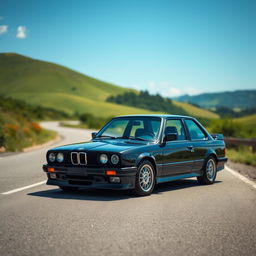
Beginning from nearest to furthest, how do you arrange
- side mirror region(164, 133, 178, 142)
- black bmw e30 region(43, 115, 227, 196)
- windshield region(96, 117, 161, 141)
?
black bmw e30 region(43, 115, 227, 196) → side mirror region(164, 133, 178, 142) → windshield region(96, 117, 161, 141)

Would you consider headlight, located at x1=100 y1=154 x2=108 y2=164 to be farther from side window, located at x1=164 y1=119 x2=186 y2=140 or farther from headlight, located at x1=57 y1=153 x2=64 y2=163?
side window, located at x1=164 y1=119 x2=186 y2=140

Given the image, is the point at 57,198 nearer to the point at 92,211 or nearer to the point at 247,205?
the point at 92,211

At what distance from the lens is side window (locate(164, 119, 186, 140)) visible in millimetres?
9891

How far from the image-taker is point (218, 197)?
29.0 ft

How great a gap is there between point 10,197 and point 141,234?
369 centimetres

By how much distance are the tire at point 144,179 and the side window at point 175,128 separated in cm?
111

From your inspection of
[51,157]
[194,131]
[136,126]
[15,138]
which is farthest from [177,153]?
[15,138]

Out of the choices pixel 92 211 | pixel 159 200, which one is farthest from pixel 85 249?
pixel 159 200

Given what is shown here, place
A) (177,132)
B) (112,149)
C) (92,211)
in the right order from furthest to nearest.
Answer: (177,132) → (112,149) → (92,211)

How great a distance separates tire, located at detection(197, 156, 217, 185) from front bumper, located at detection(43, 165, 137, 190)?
8.93ft

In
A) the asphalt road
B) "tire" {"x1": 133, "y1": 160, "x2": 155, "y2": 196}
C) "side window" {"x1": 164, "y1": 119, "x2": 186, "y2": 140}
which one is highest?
"side window" {"x1": 164, "y1": 119, "x2": 186, "y2": 140}

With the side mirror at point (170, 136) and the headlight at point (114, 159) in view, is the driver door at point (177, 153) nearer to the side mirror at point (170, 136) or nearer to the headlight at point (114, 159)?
the side mirror at point (170, 136)

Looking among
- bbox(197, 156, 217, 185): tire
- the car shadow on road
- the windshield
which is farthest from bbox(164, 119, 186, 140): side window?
the car shadow on road

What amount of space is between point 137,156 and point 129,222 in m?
2.25
